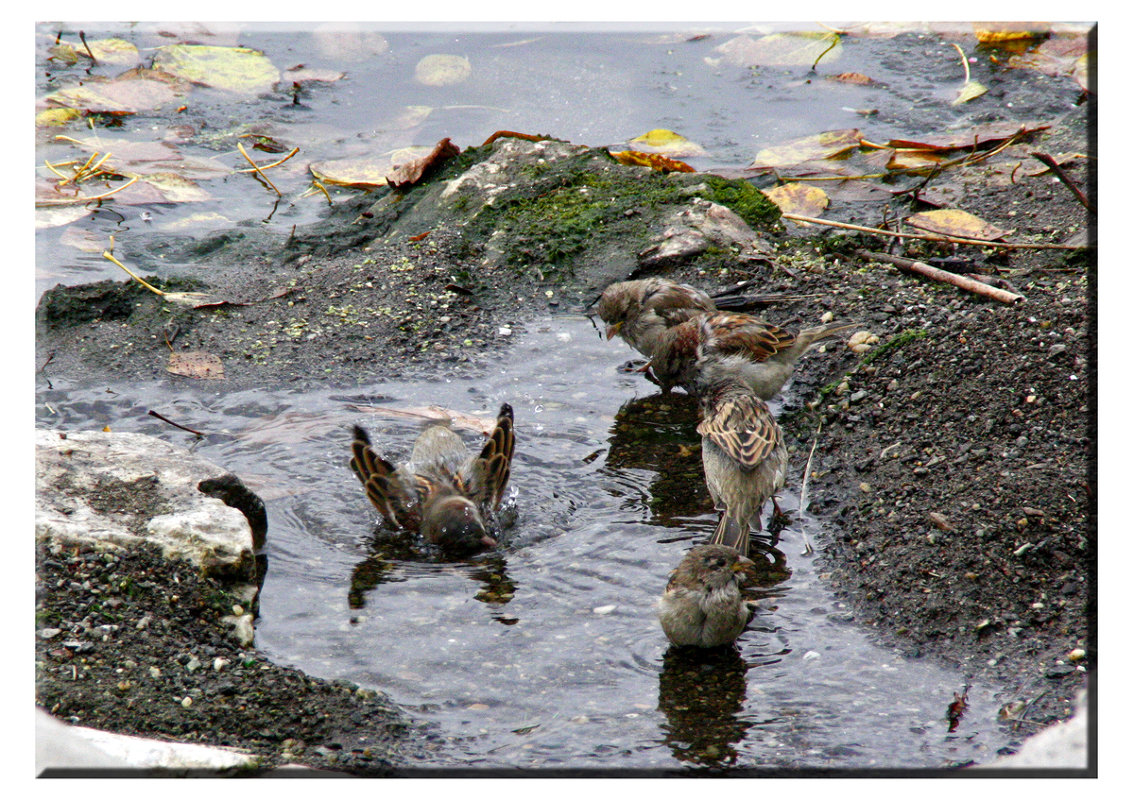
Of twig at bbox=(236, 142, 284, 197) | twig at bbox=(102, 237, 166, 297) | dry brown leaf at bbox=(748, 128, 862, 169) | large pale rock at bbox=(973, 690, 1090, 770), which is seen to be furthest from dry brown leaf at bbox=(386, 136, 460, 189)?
large pale rock at bbox=(973, 690, 1090, 770)

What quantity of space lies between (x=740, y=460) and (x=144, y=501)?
301 cm

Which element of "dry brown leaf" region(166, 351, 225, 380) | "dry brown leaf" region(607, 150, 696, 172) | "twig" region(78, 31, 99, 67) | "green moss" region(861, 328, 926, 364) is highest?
"twig" region(78, 31, 99, 67)

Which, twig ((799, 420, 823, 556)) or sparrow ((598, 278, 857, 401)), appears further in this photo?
sparrow ((598, 278, 857, 401))

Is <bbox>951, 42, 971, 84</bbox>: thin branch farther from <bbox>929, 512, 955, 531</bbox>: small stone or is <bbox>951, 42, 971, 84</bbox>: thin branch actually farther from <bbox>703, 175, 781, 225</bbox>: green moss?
<bbox>929, 512, 955, 531</bbox>: small stone

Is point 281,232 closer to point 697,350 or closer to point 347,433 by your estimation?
point 347,433

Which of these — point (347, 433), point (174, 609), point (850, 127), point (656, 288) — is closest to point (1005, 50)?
point (850, 127)

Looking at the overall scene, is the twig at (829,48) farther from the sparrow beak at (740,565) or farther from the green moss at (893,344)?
the sparrow beak at (740,565)

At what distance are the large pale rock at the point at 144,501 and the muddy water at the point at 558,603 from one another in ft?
1.15

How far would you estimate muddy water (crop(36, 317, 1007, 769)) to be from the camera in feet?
12.8

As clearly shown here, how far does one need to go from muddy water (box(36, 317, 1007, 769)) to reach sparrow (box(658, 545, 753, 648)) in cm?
11

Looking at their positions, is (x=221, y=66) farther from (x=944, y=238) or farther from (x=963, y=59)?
(x=963, y=59)

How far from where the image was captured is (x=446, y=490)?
216 inches

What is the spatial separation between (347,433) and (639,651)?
2.57 m

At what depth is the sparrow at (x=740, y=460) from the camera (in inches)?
209
